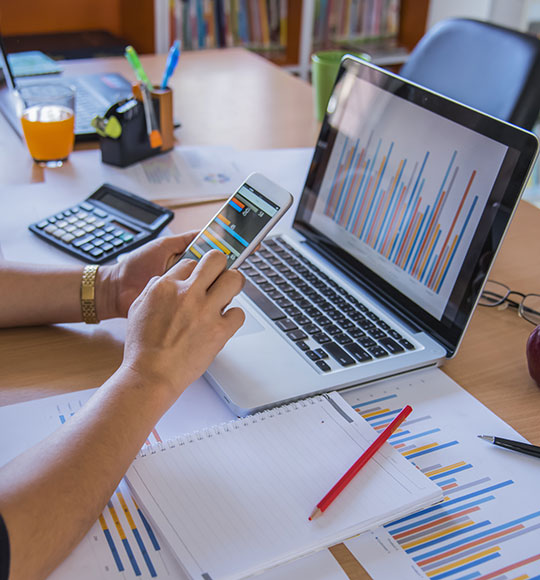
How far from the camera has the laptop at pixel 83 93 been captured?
1490mm

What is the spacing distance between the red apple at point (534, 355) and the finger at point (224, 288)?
36 centimetres

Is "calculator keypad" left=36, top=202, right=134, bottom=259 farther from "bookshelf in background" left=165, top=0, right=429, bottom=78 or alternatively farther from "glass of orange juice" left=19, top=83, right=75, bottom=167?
"bookshelf in background" left=165, top=0, right=429, bottom=78

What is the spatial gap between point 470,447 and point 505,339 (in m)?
0.24

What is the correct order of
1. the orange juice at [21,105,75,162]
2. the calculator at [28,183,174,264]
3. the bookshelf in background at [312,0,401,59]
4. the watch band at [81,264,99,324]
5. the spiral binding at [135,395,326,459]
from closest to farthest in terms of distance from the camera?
the spiral binding at [135,395,326,459] < the watch band at [81,264,99,324] < the calculator at [28,183,174,264] < the orange juice at [21,105,75,162] < the bookshelf in background at [312,0,401,59]

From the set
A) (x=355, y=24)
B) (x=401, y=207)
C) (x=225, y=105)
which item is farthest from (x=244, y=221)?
(x=355, y=24)

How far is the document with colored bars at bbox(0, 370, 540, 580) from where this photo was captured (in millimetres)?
576

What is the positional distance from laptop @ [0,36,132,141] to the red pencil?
1045 millimetres

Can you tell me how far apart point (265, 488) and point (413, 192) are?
1.52ft

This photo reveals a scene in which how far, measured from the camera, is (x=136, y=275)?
90cm

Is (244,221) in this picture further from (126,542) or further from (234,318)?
(126,542)

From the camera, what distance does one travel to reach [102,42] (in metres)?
2.75

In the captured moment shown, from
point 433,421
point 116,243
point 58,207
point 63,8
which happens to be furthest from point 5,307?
point 63,8

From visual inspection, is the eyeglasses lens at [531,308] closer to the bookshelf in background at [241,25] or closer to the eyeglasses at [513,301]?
the eyeglasses at [513,301]

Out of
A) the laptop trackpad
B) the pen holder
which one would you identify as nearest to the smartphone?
the laptop trackpad
